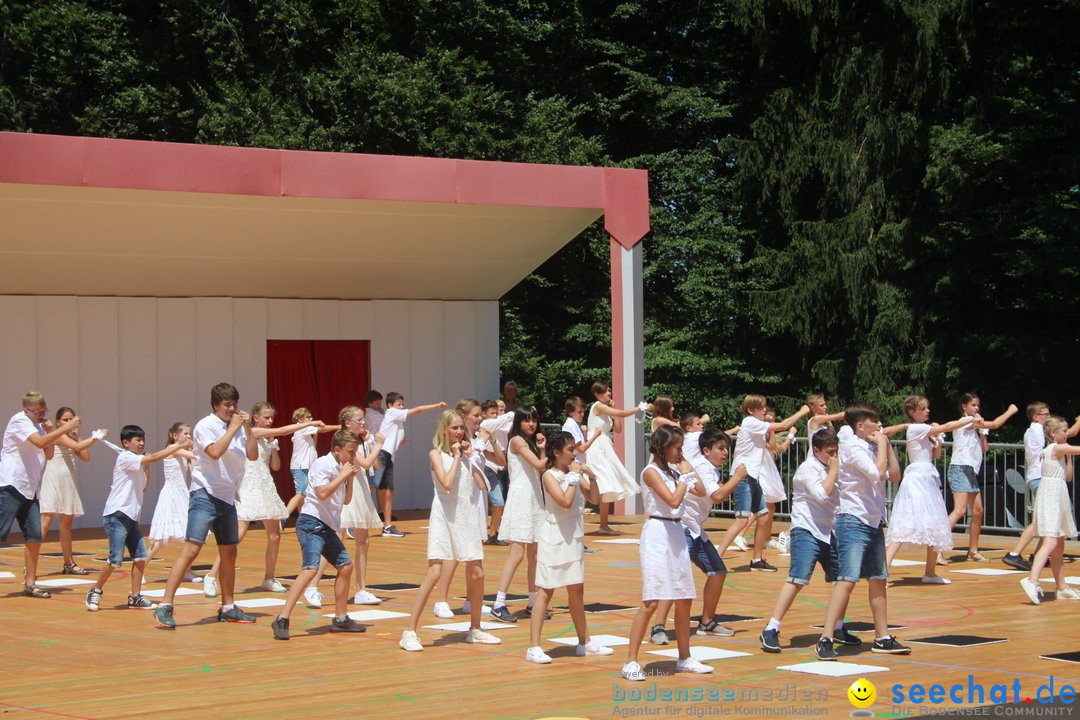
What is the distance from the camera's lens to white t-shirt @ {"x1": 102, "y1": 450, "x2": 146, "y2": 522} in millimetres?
11898

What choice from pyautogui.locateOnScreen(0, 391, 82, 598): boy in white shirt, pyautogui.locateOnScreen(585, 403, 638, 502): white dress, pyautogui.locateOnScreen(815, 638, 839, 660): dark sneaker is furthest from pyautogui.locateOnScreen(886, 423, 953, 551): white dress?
pyautogui.locateOnScreen(0, 391, 82, 598): boy in white shirt

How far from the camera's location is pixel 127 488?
1195 cm

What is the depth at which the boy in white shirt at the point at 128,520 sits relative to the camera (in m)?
11.8

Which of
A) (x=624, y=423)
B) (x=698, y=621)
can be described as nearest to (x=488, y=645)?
(x=698, y=621)

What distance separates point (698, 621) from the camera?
35.0 feet

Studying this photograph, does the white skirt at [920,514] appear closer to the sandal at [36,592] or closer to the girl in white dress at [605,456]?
the girl in white dress at [605,456]

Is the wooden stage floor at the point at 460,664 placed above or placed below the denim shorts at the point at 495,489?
below

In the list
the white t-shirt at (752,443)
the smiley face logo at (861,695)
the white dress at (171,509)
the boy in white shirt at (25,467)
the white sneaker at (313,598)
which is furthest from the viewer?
the white t-shirt at (752,443)

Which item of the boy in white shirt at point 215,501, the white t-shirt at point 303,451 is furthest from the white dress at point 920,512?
the white t-shirt at point 303,451

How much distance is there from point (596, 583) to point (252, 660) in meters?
4.43

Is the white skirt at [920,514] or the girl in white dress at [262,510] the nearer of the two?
the girl in white dress at [262,510]

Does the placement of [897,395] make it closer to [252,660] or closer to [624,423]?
[624,423]

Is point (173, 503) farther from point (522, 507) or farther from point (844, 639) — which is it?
point (844, 639)

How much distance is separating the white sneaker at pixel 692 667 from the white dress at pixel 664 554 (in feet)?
1.25
